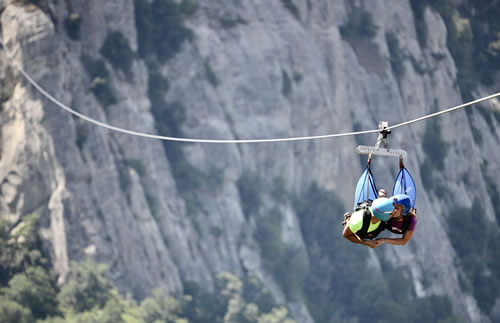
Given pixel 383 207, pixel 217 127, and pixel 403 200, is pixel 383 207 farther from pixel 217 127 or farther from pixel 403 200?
pixel 217 127

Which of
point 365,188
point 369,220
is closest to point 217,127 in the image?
point 365,188

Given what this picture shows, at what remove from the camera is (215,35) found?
203 feet

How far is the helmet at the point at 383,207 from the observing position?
17.2 metres

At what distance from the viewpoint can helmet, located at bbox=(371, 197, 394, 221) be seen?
17172 mm

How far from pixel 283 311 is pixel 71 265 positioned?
15.5m

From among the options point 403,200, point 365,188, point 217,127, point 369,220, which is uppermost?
point 365,188

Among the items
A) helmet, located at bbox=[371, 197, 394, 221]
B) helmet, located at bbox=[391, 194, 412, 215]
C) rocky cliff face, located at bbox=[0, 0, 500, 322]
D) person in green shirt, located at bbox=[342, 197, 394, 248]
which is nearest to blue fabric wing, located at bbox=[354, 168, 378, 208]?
person in green shirt, located at bbox=[342, 197, 394, 248]

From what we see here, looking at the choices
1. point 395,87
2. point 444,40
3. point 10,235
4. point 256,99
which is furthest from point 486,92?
point 10,235

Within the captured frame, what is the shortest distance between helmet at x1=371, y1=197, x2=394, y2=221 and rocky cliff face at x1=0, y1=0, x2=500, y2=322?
109 feet

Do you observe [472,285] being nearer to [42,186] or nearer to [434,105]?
[434,105]

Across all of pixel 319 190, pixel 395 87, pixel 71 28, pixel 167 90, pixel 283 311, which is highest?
pixel 71 28

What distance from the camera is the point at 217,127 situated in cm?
6028

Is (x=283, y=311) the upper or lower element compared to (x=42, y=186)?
lower

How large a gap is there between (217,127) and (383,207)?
1714 inches
